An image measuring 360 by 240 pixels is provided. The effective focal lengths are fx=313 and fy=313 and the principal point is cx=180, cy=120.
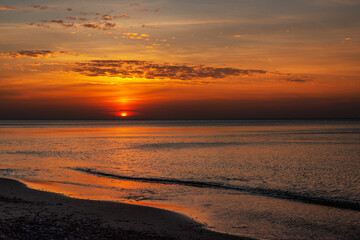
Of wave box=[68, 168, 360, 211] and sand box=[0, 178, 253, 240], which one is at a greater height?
sand box=[0, 178, 253, 240]

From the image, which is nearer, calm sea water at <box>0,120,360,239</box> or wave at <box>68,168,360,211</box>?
calm sea water at <box>0,120,360,239</box>

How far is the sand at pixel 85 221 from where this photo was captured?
10.5 meters

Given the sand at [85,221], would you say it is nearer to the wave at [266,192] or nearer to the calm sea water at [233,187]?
the calm sea water at [233,187]

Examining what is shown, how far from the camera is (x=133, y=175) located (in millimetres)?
27797

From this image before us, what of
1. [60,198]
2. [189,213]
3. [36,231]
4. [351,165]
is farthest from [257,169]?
[36,231]

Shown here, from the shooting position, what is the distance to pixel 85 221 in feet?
40.7

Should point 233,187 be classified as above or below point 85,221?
below

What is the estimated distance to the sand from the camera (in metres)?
10.5

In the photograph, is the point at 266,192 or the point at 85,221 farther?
the point at 266,192

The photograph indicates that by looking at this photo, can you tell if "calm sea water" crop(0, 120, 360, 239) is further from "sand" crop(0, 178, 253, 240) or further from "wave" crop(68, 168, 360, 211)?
"sand" crop(0, 178, 253, 240)

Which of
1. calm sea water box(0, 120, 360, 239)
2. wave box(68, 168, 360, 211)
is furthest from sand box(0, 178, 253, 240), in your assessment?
wave box(68, 168, 360, 211)

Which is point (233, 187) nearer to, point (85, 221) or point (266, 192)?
point (266, 192)

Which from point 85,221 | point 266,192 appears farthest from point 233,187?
point 85,221

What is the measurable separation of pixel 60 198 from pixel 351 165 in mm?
29608
